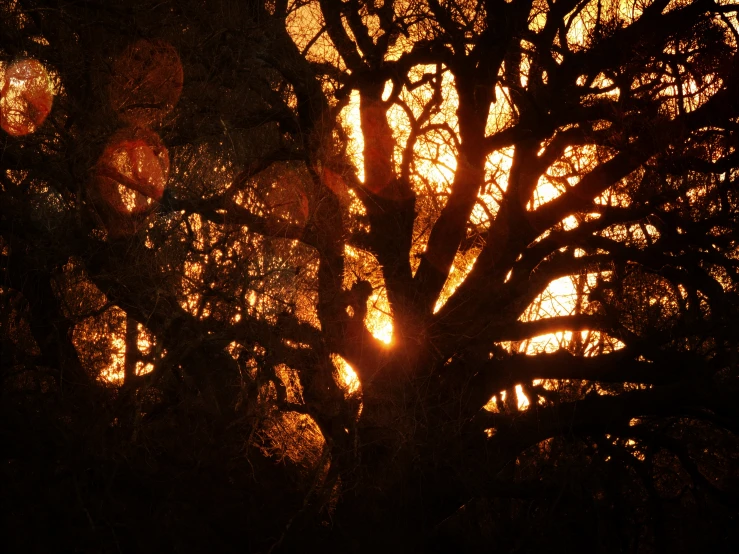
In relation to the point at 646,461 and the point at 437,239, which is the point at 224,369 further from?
the point at 646,461

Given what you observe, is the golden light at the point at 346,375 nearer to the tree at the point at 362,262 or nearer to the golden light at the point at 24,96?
the tree at the point at 362,262

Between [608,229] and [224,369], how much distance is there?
138 inches

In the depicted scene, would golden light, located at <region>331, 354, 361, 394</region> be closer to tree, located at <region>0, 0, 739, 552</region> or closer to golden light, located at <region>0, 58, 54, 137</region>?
tree, located at <region>0, 0, 739, 552</region>

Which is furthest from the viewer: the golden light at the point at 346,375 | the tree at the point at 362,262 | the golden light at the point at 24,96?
the golden light at the point at 346,375

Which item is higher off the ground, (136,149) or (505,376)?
(136,149)

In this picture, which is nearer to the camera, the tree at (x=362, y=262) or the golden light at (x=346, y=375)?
the tree at (x=362, y=262)

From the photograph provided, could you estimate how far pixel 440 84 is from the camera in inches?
267

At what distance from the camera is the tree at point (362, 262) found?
19.0 ft

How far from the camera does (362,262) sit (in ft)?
22.8

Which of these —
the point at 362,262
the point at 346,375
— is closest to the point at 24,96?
the point at 362,262

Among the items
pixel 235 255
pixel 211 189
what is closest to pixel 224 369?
pixel 235 255

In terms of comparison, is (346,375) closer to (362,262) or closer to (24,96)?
(362,262)

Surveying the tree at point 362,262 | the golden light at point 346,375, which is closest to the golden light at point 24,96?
the tree at point 362,262

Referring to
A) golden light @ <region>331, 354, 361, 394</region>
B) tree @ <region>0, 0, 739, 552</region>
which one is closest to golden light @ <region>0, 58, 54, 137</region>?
tree @ <region>0, 0, 739, 552</region>
